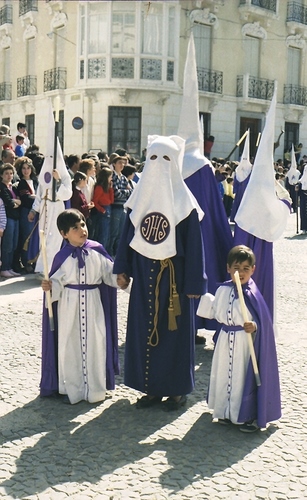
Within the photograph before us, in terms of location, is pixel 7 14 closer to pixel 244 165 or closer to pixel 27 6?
pixel 27 6

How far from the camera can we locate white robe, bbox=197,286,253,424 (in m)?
3.82

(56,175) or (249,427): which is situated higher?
(56,175)

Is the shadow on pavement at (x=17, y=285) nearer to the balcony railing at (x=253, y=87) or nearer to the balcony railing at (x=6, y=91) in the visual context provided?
the balcony railing at (x=253, y=87)

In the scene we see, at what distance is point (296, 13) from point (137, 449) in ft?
85.5

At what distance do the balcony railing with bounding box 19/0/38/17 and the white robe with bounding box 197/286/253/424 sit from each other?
23176 mm

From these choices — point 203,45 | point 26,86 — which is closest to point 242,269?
point 203,45

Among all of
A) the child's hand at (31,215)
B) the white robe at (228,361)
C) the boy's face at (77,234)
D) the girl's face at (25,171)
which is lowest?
the white robe at (228,361)

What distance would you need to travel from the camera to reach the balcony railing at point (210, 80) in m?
22.9

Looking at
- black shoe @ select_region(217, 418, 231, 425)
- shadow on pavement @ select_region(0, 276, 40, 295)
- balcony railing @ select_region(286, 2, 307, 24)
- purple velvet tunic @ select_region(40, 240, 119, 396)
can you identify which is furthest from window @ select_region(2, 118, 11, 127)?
black shoe @ select_region(217, 418, 231, 425)

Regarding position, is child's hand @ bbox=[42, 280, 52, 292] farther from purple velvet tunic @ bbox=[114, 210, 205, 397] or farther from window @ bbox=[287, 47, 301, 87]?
window @ bbox=[287, 47, 301, 87]

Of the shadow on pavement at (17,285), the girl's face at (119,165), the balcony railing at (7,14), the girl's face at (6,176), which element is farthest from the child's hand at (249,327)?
the balcony railing at (7,14)

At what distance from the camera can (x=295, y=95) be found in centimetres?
2645

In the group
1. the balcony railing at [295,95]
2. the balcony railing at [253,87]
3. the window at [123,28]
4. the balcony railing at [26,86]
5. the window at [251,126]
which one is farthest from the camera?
the balcony railing at [295,95]

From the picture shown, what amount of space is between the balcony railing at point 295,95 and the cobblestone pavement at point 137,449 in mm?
22964
